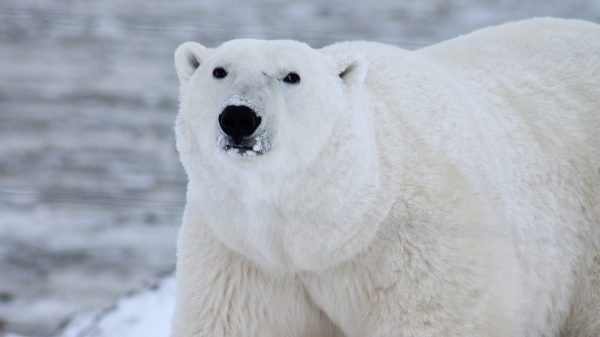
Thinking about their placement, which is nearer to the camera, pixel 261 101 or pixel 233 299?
pixel 261 101

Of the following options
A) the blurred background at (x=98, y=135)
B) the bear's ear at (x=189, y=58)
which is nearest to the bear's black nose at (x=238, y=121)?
the bear's ear at (x=189, y=58)

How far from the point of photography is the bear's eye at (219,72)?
2459 millimetres

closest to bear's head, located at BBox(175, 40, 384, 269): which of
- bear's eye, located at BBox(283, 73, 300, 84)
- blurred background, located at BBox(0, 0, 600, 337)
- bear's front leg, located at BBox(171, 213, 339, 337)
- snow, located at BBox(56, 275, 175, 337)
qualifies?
bear's eye, located at BBox(283, 73, 300, 84)

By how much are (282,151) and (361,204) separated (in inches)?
13.0

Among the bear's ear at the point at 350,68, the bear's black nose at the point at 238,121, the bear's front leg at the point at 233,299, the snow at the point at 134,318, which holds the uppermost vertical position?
the bear's ear at the point at 350,68

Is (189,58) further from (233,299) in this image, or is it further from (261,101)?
(233,299)

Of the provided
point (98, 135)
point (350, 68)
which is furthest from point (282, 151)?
point (98, 135)

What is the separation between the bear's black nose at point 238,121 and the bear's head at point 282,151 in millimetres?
55

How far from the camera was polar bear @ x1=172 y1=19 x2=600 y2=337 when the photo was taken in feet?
8.00

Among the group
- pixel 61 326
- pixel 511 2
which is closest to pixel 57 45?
pixel 61 326

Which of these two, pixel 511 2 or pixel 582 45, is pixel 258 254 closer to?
pixel 582 45

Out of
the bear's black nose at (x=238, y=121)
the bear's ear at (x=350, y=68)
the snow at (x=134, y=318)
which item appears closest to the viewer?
the bear's black nose at (x=238, y=121)

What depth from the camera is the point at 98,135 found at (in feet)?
23.8

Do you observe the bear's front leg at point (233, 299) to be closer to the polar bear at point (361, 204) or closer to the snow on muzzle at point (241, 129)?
the polar bear at point (361, 204)
